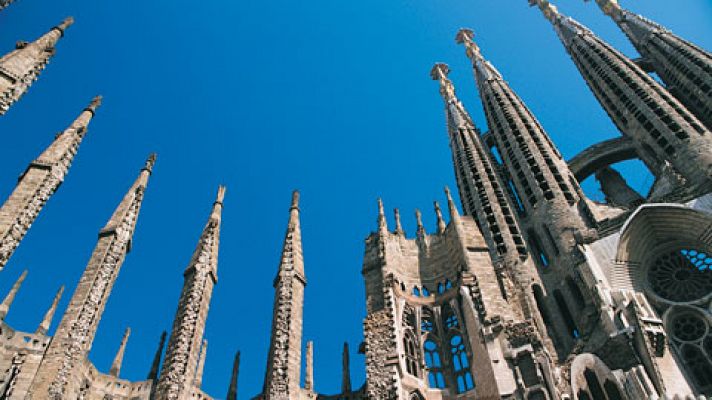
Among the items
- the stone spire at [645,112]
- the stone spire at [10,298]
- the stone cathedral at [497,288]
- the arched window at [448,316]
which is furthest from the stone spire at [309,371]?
Answer: the stone spire at [645,112]

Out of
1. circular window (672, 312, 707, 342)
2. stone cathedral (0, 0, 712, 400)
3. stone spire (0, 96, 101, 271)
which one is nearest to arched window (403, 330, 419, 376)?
stone cathedral (0, 0, 712, 400)

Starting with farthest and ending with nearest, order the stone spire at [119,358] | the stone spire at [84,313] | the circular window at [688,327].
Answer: the stone spire at [119,358]
the circular window at [688,327]
the stone spire at [84,313]

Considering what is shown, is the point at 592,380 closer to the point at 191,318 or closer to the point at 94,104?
the point at 191,318

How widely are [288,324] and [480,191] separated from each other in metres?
18.2

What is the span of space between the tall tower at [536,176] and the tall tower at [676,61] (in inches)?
311

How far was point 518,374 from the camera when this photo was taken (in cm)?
1566

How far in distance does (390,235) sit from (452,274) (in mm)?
3748

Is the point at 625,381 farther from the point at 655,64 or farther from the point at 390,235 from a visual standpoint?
the point at 655,64

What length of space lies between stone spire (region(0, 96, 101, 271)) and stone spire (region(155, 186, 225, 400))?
4229 millimetres

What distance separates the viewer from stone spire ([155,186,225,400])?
40.4 feet

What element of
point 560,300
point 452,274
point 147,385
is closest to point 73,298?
point 147,385

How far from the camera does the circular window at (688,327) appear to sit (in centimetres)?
1769

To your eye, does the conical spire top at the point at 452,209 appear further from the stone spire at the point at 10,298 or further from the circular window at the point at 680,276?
the stone spire at the point at 10,298

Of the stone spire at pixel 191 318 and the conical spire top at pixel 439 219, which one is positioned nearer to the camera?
the stone spire at pixel 191 318
